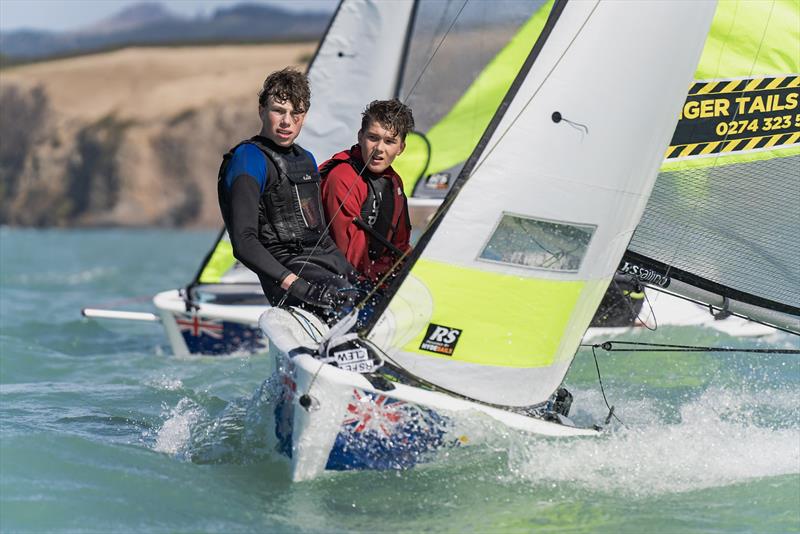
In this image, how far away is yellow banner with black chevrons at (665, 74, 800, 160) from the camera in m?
4.34

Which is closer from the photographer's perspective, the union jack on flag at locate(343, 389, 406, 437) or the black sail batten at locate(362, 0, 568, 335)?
the union jack on flag at locate(343, 389, 406, 437)

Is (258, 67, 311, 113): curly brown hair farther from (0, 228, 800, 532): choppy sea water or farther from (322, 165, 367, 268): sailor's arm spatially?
(0, 228, 800, 532): choppy sea water

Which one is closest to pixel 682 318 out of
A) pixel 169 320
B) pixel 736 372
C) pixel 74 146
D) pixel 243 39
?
pixel 736 372

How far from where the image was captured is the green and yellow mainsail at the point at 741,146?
434 cm

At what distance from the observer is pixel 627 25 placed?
3.51 metres

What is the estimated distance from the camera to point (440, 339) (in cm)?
354

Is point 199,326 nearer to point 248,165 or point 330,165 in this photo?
point 330,165

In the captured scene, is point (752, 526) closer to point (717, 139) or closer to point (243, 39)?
point (717, 139)

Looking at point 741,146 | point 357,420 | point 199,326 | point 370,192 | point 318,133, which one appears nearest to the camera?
point 357,420

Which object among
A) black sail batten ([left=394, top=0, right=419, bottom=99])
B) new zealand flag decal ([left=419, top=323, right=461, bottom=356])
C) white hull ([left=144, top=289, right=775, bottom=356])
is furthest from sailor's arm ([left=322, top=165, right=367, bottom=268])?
black sail batten ([left=394, top=0, right=419, bottom=99])

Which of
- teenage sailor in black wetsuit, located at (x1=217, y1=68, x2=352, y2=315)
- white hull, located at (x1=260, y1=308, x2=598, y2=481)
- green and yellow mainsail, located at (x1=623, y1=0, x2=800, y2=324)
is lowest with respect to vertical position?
white hull, located at (x1=260, y1=308, x2=598, y2=481)

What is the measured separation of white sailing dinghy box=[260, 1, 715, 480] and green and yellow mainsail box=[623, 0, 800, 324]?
2.57 ft

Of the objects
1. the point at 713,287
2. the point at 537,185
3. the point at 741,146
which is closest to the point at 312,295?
the point at 537,185

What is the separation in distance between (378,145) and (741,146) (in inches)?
57.0
